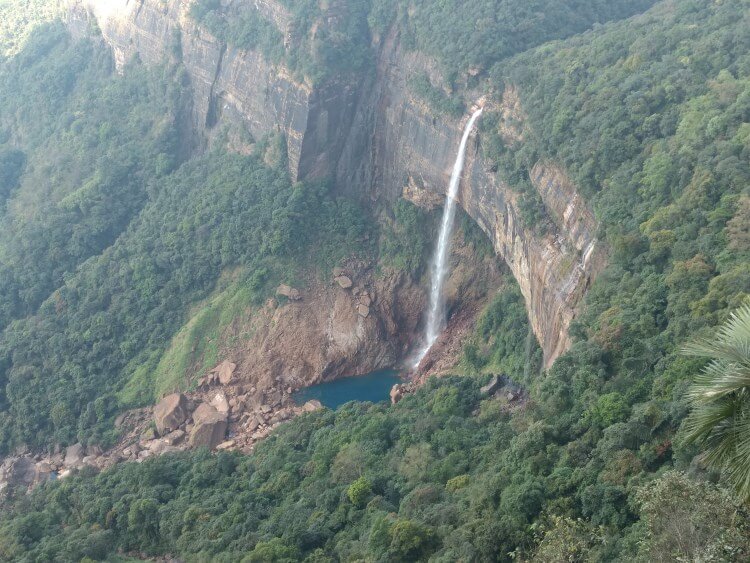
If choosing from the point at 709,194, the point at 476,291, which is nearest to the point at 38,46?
the point at 476,291

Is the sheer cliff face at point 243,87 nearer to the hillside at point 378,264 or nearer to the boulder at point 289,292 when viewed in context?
the hillside at point 378,264

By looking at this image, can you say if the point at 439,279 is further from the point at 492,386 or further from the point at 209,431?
the point at 209,431

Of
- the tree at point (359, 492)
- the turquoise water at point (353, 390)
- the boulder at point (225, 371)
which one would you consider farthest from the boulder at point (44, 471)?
the tree at point (359, 492)

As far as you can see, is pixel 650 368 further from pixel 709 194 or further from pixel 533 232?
pixel 533 232

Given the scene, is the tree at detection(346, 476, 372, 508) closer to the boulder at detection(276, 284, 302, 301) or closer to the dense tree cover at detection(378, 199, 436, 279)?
the boulder at detection(276, 284, 302, 301)

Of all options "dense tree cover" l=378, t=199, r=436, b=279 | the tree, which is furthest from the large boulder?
the tree

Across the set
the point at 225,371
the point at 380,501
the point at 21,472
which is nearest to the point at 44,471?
Answer: the point at 21,472
